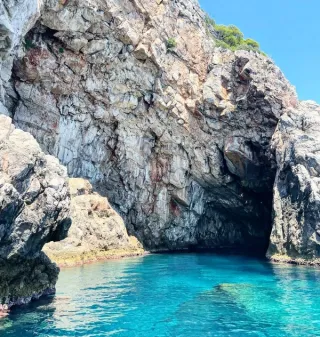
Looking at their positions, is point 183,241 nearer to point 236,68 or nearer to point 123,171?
point 123,171

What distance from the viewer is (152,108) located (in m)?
48.1

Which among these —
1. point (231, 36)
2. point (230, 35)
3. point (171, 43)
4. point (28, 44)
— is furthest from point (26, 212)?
point (230, 35)

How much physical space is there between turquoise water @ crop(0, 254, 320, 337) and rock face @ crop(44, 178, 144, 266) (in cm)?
525

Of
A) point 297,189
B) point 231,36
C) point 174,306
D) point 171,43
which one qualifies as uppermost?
point 231,36

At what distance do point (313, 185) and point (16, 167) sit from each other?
3109 cm

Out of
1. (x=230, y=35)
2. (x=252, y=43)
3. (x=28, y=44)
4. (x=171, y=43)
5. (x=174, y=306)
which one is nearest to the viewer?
(x=174, y=306)

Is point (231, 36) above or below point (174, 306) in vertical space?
above

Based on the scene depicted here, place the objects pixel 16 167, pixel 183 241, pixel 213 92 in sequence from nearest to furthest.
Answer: pixel 16 167 < pixel 213 92 < pixel 183 241

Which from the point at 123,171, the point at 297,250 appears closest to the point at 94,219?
the point at 123,171

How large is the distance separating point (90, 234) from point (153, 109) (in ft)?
58.3

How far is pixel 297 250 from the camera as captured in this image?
3897 centimetres

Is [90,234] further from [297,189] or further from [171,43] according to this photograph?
[171,43]

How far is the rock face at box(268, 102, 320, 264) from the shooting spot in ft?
124

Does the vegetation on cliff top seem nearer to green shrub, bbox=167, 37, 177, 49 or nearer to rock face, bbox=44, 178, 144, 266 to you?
green shrub, bbox=167, 37, 177, 49
